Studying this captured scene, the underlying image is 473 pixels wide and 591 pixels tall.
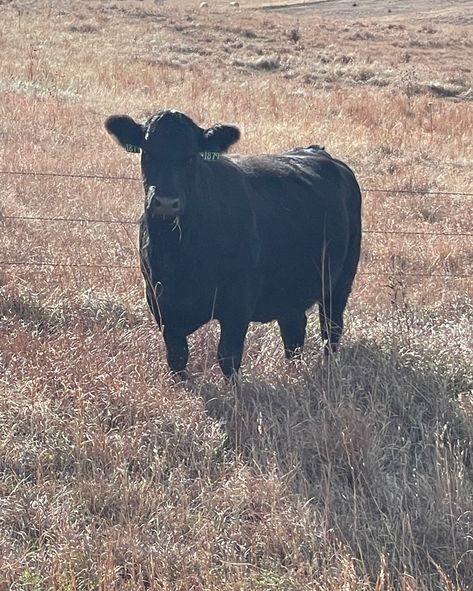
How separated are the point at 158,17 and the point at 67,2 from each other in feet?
18.0

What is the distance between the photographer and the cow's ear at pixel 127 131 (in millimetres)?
5074

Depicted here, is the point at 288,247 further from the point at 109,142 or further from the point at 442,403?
the point at 109,142

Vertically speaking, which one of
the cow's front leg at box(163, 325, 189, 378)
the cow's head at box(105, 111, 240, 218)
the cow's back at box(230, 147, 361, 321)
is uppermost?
the cow's head at box(105, 111, 240, 218)

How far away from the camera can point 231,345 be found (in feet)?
16.9

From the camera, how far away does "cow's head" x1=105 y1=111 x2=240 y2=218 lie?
181 inches

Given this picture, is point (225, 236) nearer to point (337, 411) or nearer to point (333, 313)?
point (337, 411)

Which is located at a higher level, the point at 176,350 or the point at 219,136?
the point at 219,136

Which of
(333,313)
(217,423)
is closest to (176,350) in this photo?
(217,423)

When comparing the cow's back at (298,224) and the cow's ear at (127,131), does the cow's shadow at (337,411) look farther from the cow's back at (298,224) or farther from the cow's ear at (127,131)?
the cow's ear at (127,131)

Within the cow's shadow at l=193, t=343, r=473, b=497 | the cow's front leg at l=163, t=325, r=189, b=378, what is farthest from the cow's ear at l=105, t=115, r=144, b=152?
the cow's shadow at l=193, t=343, r=473, b=497

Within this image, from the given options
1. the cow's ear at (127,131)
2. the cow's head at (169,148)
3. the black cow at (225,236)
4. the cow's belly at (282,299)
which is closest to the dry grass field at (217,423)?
the cow's belly at (282,299)

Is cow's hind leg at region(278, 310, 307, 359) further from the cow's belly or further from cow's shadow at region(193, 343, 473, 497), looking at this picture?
cow's shadow at region(193, 343, 473, 497)

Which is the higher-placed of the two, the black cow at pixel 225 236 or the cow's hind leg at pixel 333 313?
the black cow at pixel 225 236

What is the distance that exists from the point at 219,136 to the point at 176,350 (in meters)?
1.26
